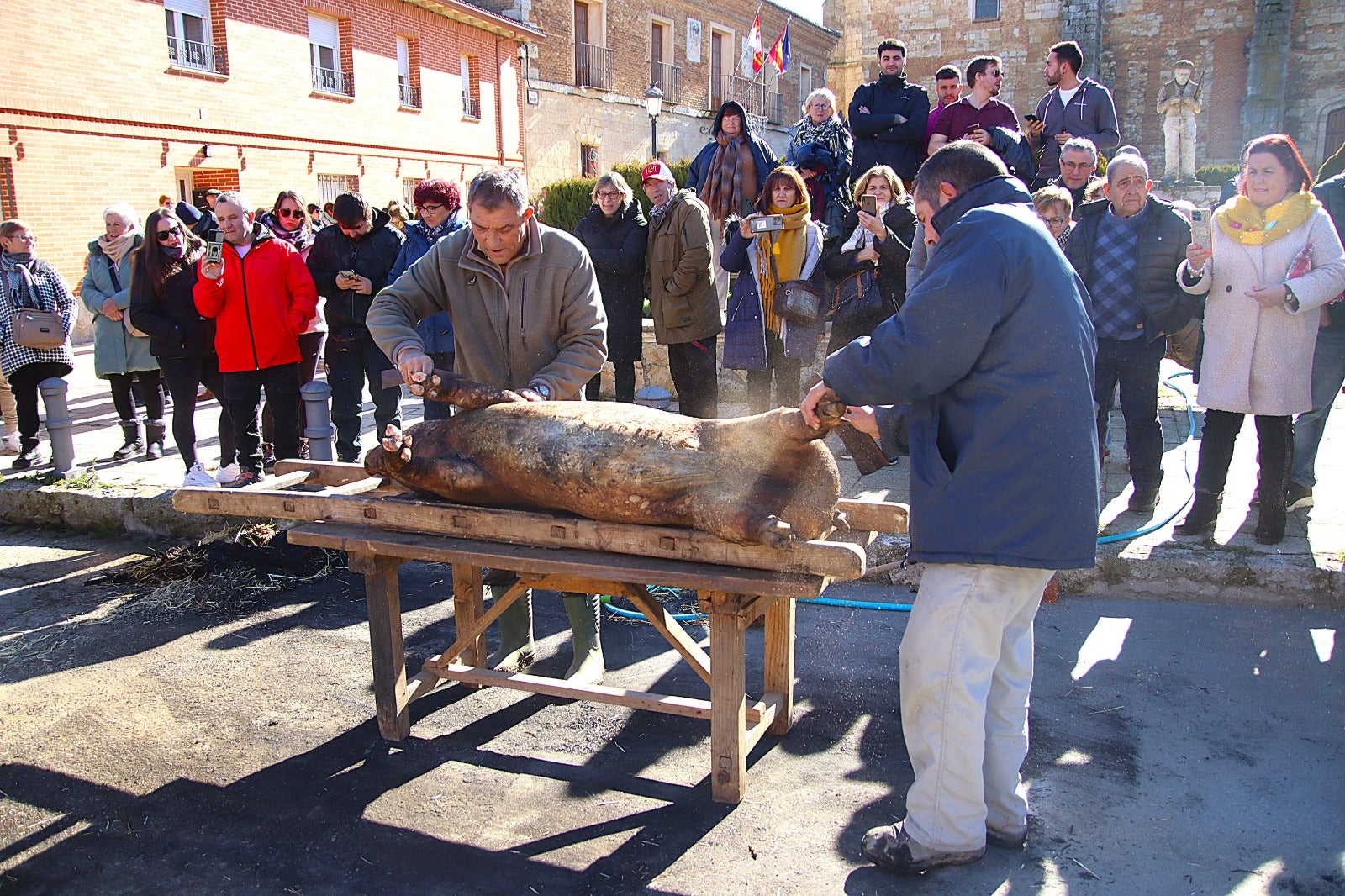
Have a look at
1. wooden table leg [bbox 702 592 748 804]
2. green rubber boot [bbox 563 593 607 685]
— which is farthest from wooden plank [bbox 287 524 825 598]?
green rubber boot [bbox 563 593 607 685]

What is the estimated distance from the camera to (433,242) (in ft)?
21.6

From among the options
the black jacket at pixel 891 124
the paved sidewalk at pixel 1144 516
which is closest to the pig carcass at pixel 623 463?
the paved sidewalk at pixel 1144 516

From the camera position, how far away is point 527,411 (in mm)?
3668

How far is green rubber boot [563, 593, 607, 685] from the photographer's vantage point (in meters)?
4.19

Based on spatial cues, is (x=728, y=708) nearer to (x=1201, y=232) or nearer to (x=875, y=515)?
(x=875, y=515)

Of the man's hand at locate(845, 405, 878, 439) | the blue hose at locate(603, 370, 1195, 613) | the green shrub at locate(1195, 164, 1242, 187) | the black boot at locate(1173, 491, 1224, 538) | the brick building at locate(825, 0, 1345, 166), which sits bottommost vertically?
the blue hose at locate(603, 370, 1195, 613)

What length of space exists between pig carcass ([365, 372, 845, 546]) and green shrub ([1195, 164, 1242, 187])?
2524 cm

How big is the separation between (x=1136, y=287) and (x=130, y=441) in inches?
279

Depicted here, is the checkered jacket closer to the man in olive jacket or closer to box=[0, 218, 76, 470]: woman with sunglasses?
box=[0, 218, 76, 470]: woman with sunglasses

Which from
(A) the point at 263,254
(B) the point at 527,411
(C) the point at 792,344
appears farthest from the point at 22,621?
(C) the point at 792,344

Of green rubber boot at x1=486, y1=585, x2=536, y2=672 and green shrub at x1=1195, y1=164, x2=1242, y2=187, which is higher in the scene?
green shrub at x1=1195, y1=164, x2=1242, y2=187

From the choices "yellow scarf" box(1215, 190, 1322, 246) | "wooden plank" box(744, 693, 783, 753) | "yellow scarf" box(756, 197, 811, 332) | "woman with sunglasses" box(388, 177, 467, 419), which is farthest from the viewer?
"woman with sunglasses" box(388, 177, 467, 419)

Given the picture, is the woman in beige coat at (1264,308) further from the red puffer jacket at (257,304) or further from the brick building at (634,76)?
the brick building at (634,76)

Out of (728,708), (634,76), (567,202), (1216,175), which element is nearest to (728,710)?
(728,708)
